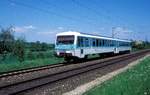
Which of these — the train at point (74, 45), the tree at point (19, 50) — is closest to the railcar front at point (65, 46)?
the train at point (74, 45)

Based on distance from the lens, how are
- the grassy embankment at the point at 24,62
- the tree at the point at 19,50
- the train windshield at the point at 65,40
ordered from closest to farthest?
1. the grassy embankment at the point at 24,62
2. the train windshield at the point at 65,40
3. the tree at the point at 19,50

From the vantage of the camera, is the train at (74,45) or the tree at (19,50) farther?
the tree at (19,50)

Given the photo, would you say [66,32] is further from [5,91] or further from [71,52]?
[5,91]

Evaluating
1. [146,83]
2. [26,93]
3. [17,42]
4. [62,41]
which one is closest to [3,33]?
[17,42]

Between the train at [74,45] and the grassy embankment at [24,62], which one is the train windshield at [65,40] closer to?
the train at [74,45]

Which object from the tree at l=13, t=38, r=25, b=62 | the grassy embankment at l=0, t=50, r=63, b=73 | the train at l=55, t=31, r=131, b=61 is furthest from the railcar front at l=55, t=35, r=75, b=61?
the tree at l=13, t=38, r=25, b=62

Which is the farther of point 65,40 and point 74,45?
point 65,40

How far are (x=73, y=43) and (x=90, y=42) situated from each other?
4.22 metres

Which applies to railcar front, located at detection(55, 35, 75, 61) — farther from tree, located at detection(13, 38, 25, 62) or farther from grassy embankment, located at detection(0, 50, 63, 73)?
tree, located at detection(13, 38, 25, 62)

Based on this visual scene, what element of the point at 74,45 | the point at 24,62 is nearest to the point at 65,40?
the point at 74,45

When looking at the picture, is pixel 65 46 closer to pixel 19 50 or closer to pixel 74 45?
pixel 74 45

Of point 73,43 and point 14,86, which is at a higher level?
point 73,43

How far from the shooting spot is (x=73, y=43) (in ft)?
96.2

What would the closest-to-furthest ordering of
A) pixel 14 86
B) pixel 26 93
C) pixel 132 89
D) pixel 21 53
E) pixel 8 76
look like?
pixel 132 89 < pixel 26 93 < pixel 14 86 < pixel 8 76 < pixel 21 53
